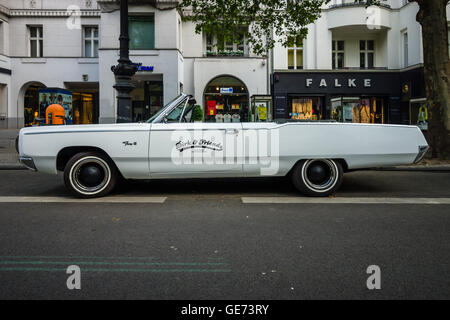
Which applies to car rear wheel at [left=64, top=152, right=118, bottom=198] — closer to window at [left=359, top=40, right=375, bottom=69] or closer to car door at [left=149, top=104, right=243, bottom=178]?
car door at [left=149, top=104, right=243, bottom=178]

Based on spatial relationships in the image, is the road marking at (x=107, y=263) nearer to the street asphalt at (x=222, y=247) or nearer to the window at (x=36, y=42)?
the street asphalt at (x=222, y=247)

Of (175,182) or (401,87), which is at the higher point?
(401,87)

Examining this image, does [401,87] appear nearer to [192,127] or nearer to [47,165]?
[192,127]

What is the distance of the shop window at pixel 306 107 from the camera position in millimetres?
20156

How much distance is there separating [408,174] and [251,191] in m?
3.99

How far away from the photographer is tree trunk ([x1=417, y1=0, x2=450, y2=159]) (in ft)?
30.2

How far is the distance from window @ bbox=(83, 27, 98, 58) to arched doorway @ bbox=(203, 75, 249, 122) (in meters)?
7.34

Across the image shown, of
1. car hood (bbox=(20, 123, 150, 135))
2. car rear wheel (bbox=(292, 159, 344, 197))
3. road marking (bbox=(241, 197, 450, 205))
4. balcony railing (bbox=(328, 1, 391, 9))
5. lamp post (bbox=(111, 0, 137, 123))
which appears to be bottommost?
road marking (bbox=(241, 197, 450, 205))

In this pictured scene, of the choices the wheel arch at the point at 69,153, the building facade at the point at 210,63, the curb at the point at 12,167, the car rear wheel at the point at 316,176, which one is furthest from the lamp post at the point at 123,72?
the building facade at the point at 210,63

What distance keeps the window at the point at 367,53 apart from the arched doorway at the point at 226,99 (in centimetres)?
691

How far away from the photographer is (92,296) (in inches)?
83.4

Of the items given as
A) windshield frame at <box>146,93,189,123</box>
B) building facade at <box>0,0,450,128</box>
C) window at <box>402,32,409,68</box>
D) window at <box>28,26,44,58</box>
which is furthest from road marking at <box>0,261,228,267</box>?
window at <box>28,26,44,58</box>

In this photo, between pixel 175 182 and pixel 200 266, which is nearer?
pixel 200 266
